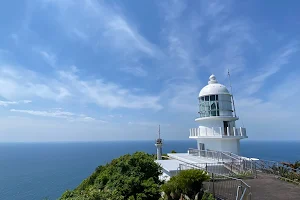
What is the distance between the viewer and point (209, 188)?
892 centimetres

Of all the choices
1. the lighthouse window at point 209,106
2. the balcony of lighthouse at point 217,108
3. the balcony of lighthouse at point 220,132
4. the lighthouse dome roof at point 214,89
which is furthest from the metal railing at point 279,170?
the lighthouse dome roof at point 214,89

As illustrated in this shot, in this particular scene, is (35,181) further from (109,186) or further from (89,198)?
(89,198)

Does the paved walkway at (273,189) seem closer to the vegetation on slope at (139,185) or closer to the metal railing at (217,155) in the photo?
the vegetation on slope at (139,185)

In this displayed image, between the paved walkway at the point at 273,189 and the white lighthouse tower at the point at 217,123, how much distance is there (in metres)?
6.49

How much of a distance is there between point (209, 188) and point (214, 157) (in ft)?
27.3

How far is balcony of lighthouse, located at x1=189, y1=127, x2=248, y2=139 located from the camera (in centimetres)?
1725

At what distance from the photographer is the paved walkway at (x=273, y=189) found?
311 inches

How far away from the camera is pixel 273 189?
29.7 feet

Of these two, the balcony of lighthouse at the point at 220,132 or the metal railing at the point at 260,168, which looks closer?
the metal railing at the point at 260,168

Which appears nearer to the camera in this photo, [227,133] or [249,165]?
[249,165]

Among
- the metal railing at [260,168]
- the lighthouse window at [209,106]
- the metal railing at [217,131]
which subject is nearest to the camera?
the metal railing at [260,168]

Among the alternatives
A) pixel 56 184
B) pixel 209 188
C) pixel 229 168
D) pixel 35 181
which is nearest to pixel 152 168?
pixel 209 188

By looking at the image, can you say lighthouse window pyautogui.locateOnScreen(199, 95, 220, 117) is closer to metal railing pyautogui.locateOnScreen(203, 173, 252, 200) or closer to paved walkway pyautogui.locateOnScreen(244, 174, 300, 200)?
paved walkway pyautogui.locateOnScreen(244, 174, 300, 200)

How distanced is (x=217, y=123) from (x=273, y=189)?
9.58 m
